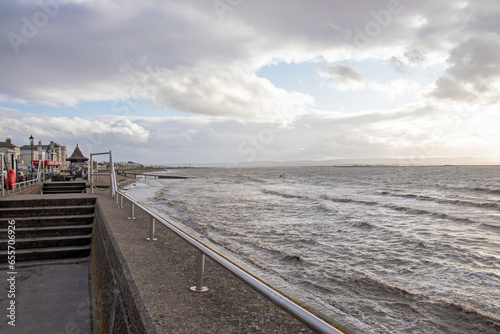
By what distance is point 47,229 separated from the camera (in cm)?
690

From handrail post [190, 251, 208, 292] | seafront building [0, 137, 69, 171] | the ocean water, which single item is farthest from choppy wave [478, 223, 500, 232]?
seafront building [0, 137, 69, 171]

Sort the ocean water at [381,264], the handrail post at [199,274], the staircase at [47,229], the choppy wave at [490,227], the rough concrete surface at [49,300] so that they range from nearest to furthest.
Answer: the handrail post at [199,274] → the rough concrete surface at [49,300] → the ocean water at [381,264] → the staircase at [47,229] → the choppy wave at [490,227]

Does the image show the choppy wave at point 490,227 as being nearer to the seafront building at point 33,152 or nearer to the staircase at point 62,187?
the staircase at point 62,187

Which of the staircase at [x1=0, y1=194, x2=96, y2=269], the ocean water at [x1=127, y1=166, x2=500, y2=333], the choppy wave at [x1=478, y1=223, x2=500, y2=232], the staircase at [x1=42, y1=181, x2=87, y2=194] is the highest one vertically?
the staircase at [x1=42, y1=181, x2=87, y2=194]

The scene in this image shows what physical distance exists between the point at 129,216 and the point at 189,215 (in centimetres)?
950

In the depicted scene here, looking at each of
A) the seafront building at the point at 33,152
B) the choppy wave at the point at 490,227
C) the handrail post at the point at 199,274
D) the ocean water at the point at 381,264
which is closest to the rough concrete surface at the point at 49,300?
the handrail post at the point at 199,274

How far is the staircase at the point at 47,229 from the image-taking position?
6.29 metres

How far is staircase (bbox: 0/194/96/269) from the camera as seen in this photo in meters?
6.29

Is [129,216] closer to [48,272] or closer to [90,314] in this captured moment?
[48,272]

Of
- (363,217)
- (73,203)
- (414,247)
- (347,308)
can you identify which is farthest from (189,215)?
(347,308)

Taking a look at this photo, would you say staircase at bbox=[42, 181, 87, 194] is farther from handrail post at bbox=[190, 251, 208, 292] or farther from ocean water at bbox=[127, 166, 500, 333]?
handrail post at bbox=[190, 251, 208, 292]

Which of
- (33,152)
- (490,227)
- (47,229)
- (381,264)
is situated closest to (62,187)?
(47,229)

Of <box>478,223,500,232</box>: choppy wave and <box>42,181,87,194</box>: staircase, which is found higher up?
<box>42,181,87,194</box>: staircase

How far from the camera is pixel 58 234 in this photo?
7.06 metres
